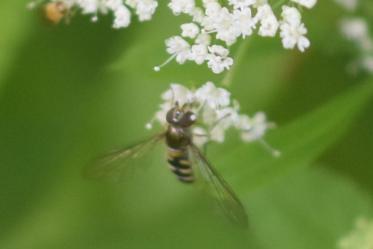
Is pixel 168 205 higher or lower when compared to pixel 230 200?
Result: lower

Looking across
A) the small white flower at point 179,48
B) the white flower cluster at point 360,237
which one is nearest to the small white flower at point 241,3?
the small white flower at point 179,48

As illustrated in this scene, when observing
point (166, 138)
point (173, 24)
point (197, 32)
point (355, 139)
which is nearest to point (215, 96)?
point (197, 32)

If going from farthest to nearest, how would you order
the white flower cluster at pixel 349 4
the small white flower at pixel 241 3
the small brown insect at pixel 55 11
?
the white flower cluster at pixel 349 4 → the small brown insect at pixel 55 11 → the small white flower at pixel 241 3

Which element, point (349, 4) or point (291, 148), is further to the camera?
point (349, 4)

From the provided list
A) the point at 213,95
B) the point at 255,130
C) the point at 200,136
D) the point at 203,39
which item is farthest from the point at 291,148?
the point at 203,39

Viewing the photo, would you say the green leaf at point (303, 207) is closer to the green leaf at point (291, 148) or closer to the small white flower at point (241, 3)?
the green leaf at point (291, 148)

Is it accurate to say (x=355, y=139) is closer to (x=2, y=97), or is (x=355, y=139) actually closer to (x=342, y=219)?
(x=342, y=219)

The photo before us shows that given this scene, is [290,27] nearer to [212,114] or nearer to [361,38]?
[212,114]
